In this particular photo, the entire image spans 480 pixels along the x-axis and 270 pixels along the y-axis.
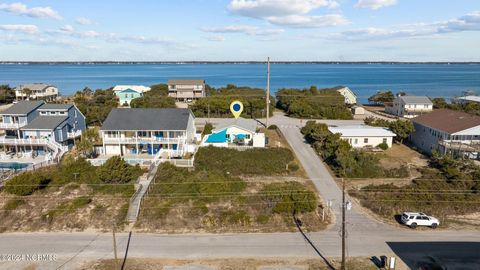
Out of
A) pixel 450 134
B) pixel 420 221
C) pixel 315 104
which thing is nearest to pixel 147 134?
pixel 420 221

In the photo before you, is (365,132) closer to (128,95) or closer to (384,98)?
(384,98)

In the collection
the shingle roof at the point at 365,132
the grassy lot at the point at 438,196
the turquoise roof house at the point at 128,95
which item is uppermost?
the turquoise roof house at the point at 128,95

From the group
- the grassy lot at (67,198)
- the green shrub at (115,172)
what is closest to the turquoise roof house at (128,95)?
the grassy lot at (67,198)

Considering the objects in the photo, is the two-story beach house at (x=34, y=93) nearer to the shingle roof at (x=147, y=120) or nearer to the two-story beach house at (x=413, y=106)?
the shingle roof at (x=147, y=120)

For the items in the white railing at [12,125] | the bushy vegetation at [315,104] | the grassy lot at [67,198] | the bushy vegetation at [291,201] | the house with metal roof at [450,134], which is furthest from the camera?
the bushy vegetation at [315,104]

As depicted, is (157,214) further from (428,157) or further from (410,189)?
(428,157)

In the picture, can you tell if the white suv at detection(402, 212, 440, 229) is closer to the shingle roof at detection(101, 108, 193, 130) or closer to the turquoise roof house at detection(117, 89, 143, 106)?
the shingle roof at detection(101, 108, 193, 130)
